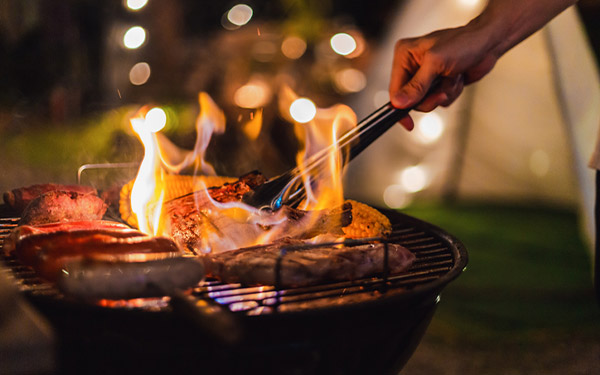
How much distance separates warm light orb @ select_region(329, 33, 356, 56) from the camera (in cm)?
942

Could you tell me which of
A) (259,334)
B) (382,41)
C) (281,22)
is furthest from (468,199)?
(259,334)

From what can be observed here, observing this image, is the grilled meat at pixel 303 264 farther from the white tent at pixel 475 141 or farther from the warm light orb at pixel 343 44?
the warm light orb at pixel 343 44

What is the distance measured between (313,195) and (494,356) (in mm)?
2662

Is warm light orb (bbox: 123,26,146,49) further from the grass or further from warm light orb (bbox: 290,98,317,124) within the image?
the grass

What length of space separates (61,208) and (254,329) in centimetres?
139

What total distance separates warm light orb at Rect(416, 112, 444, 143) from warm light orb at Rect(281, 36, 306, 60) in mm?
2807

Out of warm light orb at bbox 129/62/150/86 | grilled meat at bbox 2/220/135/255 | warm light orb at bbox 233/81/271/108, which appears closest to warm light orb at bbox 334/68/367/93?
warm light orb at bbox 233/81/271/108

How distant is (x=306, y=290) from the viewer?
1890mm

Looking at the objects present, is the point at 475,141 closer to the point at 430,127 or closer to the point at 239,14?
the point at 430,127

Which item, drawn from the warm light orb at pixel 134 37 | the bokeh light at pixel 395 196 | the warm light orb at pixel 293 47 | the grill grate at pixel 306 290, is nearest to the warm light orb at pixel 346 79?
the warm light orb at pixel 293 47

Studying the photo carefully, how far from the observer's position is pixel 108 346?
1.66m

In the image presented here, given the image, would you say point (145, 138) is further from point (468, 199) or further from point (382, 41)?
point (468, 199)

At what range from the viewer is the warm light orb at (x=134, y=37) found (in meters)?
10.3

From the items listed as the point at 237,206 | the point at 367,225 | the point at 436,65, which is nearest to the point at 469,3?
the point at 436,65
